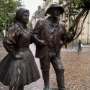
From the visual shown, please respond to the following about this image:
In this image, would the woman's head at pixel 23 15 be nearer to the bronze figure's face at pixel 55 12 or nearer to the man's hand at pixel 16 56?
the man's hand at pixel 16 56

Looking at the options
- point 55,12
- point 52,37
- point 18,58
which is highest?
point 55,12

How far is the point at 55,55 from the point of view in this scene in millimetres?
6668

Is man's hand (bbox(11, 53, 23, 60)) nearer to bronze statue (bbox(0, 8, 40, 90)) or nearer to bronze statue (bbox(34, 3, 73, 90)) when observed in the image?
bronze statue (bbox(0, 8, 40, 90))

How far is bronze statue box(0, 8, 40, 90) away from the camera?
5.50 metres

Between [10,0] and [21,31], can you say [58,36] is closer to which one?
[21,31]

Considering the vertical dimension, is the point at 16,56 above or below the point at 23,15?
below

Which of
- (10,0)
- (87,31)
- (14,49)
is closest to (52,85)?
(14,49)

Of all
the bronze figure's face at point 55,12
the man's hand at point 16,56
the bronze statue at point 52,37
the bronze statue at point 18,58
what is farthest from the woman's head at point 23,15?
the bronze figure's face at point 55,12

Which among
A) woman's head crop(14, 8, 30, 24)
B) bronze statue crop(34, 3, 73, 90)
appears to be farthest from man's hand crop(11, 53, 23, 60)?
bronze statue crop(34, 3, 73, 90)

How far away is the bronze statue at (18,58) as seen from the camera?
550 centimetres

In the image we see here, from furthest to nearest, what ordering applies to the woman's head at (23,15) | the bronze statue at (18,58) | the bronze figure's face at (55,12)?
the bronze figure's face at (55,12) < the woman's head at (23,15) < the bronze statue at (18,58)

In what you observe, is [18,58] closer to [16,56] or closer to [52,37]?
[16,56]

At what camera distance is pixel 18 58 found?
5586 mm

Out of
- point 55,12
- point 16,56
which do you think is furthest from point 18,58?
point 55,12
